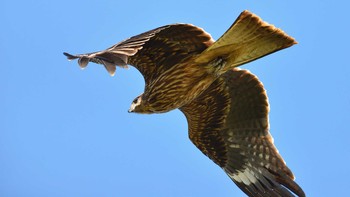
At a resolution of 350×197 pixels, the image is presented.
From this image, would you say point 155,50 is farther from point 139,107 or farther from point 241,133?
point 241,133

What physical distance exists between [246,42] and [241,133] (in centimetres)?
237

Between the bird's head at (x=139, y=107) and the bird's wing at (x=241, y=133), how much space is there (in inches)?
37.9

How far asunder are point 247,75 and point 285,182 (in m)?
1.62

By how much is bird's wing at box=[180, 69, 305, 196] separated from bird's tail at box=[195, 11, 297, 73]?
99cm

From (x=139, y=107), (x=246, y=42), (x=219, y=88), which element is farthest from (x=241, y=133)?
(x=246, y=42)

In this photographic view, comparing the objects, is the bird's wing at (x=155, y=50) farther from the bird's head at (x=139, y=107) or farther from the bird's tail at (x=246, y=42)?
the bird's head at (x=139, y=107)

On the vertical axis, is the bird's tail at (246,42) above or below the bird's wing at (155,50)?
below

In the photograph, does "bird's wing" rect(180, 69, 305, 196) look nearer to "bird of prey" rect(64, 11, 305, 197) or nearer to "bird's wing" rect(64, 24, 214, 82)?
"bird of prey" rect(64, 11, 305, 197)

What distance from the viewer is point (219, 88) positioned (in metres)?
9.80

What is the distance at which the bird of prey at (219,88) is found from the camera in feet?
26.3

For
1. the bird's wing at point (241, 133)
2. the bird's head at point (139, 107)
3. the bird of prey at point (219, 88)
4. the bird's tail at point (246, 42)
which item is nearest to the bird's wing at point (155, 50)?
the bird of prey at point (219, 88)

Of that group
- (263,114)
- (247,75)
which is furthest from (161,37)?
(263,114)

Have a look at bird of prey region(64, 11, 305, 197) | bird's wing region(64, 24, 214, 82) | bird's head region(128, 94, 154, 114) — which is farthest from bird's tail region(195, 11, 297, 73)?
bird's head region(128, 94, 154, 114)

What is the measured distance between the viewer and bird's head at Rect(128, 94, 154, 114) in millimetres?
9070
